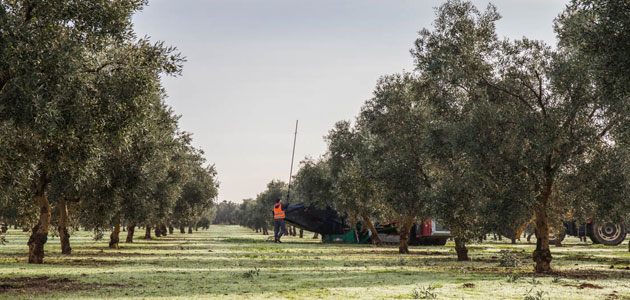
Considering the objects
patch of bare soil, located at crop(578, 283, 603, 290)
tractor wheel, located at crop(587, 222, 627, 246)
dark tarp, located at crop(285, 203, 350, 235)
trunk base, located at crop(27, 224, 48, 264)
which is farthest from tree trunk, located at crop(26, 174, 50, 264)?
tractor wheel, located at crop(587, 222, 627, 246)

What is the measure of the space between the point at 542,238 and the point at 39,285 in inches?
754

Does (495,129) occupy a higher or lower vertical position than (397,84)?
lower

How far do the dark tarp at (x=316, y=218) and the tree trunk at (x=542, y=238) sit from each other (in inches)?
1800

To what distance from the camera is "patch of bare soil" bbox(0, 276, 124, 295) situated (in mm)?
15319

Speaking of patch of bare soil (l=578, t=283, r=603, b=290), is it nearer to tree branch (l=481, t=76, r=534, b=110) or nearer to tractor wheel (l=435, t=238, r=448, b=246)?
tree branch (l=481, t=76, r=534, b=110)

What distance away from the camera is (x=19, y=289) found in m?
15.4

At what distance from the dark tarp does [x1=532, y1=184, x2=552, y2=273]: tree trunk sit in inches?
1800

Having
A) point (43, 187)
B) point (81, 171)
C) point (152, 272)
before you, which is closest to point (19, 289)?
point (81, 171)

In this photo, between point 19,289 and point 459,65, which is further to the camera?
point 459,65

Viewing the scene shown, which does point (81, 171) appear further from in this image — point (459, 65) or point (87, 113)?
point (459, 65)

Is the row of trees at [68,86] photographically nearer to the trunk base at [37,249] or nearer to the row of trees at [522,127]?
the trunk base at [37,249]

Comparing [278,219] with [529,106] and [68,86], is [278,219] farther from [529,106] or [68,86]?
[68,86]

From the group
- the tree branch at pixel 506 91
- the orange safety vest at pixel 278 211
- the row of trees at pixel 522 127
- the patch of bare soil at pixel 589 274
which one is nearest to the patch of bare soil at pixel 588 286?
the patch of bare soil at pixel 589 274

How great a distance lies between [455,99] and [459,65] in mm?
3842
